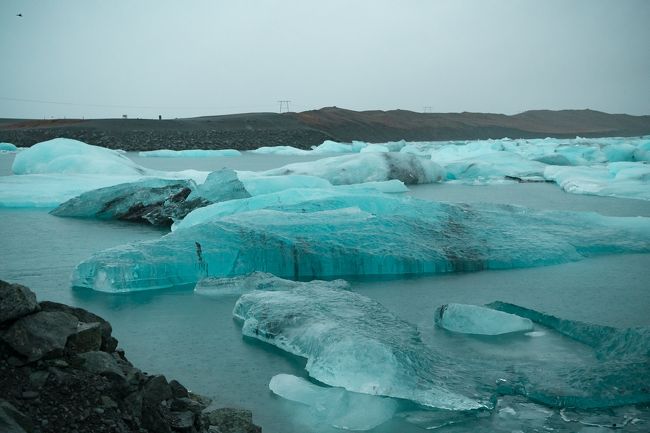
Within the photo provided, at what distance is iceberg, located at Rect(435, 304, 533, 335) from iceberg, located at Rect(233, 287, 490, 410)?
0.97 ft

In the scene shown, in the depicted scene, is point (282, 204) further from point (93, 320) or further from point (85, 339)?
point (85, 339)

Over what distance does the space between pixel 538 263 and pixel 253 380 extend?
319 cm

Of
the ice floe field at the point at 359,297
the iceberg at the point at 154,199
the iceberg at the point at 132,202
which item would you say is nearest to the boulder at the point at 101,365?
the ice floe field at the point at 359,297

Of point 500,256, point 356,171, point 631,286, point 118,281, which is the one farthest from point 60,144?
point 631,286

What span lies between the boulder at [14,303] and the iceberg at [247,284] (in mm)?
2139

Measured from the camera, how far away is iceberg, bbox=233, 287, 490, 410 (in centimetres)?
251

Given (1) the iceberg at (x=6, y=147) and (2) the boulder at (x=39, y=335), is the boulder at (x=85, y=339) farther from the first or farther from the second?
(1) the iceberg at (x=6, y=147)

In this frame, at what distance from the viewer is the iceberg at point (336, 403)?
232 centimetres

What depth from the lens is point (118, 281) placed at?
4.27m

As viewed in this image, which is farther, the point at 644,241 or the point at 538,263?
the point at 644,241

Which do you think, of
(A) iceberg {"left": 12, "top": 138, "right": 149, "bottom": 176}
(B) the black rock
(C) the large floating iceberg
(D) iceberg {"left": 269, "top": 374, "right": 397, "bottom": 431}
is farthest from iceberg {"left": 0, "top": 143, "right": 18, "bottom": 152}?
(B) the black rock

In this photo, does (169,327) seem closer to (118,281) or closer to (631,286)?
(118,281)

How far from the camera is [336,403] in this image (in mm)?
2434

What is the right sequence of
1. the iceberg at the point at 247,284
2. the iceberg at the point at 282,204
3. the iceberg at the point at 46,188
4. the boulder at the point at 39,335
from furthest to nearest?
the iceberg at the point at 46,188, the iceberg at the point at 282,204, the iceberg at the point at 247,284, the boulder at the point at 39,335
